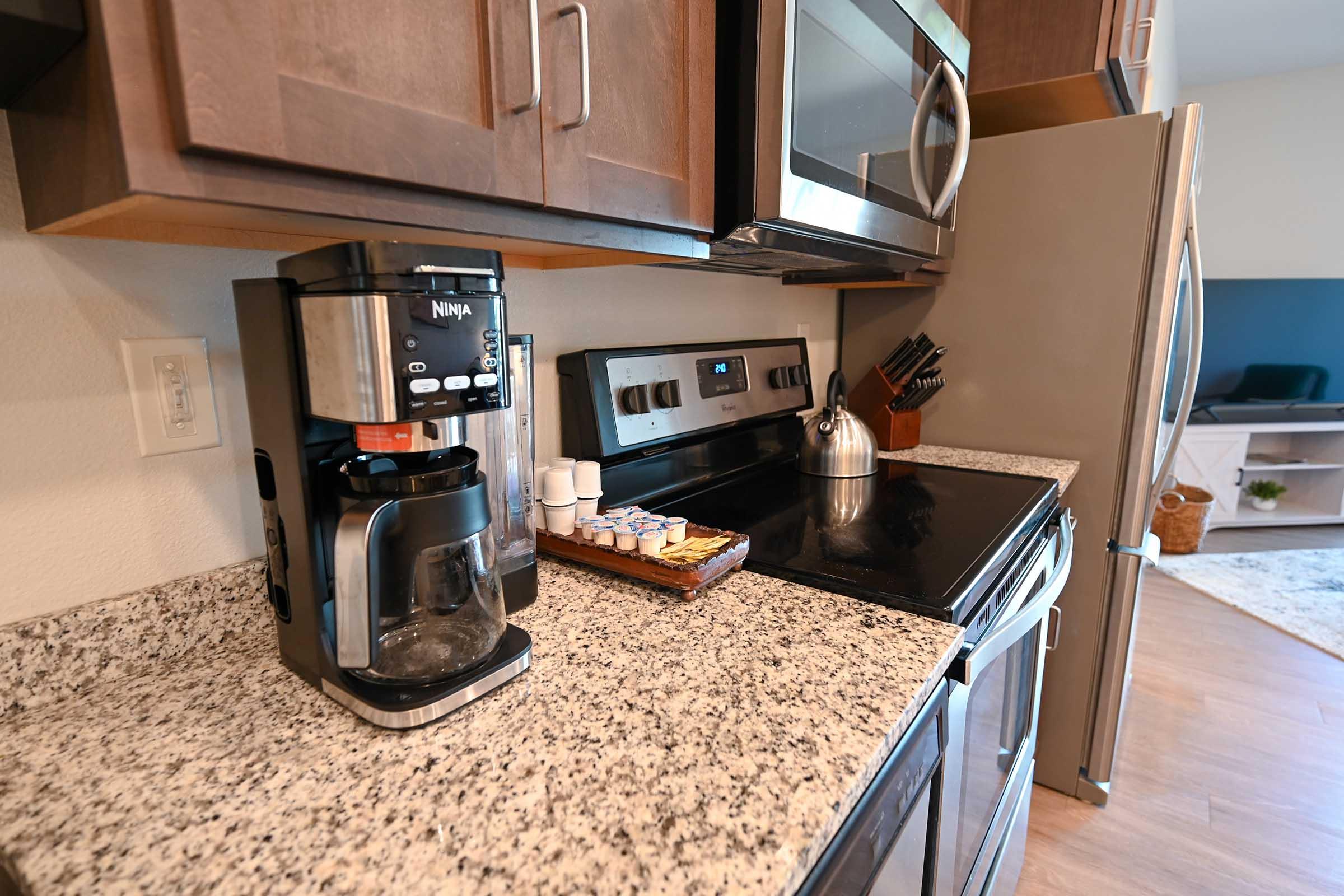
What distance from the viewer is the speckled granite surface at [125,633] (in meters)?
0.63

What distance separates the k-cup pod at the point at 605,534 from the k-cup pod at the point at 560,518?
0.19 ft

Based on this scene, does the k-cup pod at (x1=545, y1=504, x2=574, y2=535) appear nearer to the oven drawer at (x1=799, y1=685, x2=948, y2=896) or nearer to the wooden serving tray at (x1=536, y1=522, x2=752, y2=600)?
the wooden serving tray at (x1=536, y1=522, x2=752, y2=600)

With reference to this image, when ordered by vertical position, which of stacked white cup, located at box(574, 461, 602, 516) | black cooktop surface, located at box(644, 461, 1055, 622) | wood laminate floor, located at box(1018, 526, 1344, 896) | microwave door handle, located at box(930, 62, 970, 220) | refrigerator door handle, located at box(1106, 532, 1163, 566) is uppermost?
microwave door handle, located at box(930, 62, 970, 220)

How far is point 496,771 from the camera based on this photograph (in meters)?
0.53

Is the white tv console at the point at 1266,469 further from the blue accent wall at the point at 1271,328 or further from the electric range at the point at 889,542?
the electric range at the point at 889,542

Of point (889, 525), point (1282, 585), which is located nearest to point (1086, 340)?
point (889, 525)

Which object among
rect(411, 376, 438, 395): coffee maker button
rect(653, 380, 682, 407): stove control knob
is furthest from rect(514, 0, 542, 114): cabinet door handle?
rect(653, 380, 682, 407): stove control knob

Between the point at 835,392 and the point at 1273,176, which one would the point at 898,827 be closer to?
the point at 835,392

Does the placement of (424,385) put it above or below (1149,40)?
below

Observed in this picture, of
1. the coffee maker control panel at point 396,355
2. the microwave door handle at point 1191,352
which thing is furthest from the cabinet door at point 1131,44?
the coffee maker control panel at point 396,355

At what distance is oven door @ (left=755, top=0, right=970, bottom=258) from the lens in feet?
2.77

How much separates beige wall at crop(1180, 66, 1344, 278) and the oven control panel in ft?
11.7

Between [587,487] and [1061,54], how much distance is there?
1448 mm

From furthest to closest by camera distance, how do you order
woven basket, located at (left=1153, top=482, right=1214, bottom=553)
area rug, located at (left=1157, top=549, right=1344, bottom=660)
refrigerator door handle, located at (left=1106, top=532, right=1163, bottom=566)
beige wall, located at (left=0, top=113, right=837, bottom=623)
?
woven basket, located at (left=1153, top=482, right=1214, bottom=553) < area rug, located at (left=1157, top=549, right=1344, bottom=660) < refrigerator door handle, located at (left=1106, top=532, right=1163, bottom=566) < beige wall, located at (left=0, top=113, right=837, bottom=623)
